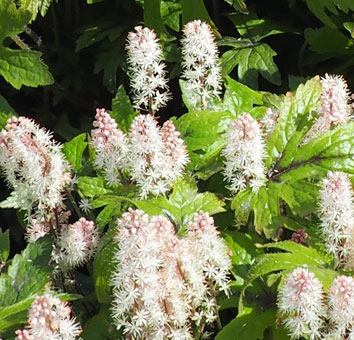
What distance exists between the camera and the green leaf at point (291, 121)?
2484 millimetres

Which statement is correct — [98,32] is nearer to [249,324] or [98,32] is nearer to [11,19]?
[11,19]

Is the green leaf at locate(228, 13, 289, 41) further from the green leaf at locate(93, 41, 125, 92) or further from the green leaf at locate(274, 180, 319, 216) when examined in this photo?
the green leaf at locate(274, 180, 319, 216)

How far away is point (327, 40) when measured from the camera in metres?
3.42

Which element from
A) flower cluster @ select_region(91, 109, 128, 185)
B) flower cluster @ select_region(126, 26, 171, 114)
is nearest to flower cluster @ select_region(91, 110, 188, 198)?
flower cluster @ select_region(91, 109, 128, 185)

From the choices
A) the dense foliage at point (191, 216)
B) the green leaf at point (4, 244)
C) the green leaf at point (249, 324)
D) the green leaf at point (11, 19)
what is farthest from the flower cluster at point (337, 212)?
the green leaf at point (11, 19)

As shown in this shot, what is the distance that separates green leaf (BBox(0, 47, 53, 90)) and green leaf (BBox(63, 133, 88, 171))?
377mm

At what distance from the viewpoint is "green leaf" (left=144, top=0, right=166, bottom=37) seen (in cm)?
332

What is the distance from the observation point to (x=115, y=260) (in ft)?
7.19

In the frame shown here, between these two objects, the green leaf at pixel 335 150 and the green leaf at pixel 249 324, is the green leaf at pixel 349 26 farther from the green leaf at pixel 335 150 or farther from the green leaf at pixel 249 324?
the green leaf at pixel 249 324

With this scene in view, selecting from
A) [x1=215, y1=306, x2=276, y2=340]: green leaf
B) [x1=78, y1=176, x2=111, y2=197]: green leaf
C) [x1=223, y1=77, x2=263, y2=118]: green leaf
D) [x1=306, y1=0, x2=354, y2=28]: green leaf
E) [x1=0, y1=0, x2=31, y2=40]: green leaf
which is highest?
[x1=0, y1=0, x2=31, y2=40]: green leaf

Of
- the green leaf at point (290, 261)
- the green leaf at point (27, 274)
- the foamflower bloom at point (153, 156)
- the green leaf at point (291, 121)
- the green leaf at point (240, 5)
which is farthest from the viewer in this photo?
the green leaf at point (240, 5)

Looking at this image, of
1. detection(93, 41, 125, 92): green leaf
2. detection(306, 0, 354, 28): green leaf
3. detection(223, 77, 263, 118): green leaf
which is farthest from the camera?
detection(93, 41, 125, 92): green leaf

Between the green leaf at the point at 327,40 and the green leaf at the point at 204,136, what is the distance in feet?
3.21

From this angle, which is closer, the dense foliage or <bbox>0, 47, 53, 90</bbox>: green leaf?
the dense foliage
